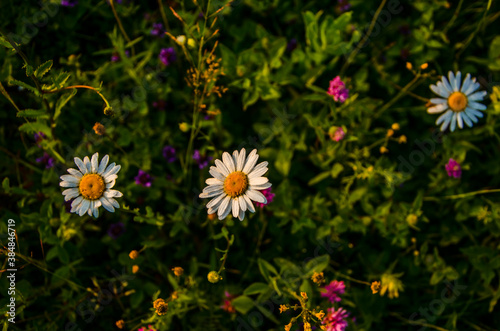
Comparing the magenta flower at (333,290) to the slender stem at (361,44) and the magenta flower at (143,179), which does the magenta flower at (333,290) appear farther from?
the slender stem at (361,44)

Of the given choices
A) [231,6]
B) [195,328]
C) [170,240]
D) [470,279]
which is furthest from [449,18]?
[195,328]

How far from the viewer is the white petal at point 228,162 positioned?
88.4 inches

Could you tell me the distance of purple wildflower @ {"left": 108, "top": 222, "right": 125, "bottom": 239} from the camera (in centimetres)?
311

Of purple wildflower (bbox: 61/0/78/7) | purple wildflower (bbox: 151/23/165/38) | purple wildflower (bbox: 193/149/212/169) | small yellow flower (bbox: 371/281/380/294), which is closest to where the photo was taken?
small yellow flower (bbox: 371/281/380/294)

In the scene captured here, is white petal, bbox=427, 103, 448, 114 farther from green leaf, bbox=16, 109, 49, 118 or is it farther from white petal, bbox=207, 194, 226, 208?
green leaf, bbox=16, 109, 49, 118

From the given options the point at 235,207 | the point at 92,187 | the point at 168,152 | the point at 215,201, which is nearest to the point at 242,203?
the point at 235,207

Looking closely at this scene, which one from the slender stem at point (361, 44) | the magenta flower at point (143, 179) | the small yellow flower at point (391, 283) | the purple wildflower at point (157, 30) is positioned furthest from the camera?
the slender stem at point (361, 44)

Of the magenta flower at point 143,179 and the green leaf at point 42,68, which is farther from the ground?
the green leaf at point 42,68

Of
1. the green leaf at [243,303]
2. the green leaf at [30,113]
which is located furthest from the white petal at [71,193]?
the green leaf at [243,303]

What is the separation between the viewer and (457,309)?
3.29m

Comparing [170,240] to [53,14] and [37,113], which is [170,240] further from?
[53,14]

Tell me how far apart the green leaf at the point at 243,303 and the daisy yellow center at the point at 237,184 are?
3.39 ft

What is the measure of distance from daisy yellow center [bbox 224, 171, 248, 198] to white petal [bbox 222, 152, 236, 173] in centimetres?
4

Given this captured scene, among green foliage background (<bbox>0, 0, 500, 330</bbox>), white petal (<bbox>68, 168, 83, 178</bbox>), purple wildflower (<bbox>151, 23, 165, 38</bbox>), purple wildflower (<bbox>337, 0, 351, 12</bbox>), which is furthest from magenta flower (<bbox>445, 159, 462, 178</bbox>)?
white petal (<bbox>68, 168, 83, 178</bbox>)
